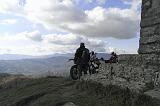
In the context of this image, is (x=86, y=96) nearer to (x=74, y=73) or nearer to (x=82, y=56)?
(x=82, y=56)

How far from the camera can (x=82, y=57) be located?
20688 mm

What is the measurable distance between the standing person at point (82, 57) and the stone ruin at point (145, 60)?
22.1 ft

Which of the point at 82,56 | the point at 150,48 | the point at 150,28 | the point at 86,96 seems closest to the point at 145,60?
the point at 150,48

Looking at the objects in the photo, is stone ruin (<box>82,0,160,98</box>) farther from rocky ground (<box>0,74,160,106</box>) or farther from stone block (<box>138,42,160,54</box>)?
rocky ground (<box>0,74,160,106</box>)

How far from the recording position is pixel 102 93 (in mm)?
13961

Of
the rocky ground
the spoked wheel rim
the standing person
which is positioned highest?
the standing person

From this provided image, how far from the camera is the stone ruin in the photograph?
38.8 ft

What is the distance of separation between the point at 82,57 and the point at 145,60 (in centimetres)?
882

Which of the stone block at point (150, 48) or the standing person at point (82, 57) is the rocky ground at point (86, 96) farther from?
the standing person at point (82, 57)

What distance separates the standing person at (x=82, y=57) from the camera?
67.1 ft

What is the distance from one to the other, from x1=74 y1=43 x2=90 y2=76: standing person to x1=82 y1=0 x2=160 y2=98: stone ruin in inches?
265

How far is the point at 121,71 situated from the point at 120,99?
168 cm

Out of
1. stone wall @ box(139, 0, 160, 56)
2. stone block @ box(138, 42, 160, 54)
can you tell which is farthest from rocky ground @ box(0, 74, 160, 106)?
stone wall @ box(139, 0, 160, 56)

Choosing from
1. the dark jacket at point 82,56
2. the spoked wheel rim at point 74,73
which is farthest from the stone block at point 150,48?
the spoked wheel rim at point 74,73
